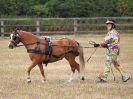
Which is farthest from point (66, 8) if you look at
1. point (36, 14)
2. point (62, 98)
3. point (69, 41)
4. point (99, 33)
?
point (62, 98)

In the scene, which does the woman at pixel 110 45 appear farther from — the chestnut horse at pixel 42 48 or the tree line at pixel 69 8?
the tree line at pixel 69 8

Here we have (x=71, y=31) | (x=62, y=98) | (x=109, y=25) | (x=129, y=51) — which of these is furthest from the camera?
(x=71, y=31)

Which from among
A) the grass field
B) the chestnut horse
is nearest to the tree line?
the grass field

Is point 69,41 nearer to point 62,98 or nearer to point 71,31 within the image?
point 62,98

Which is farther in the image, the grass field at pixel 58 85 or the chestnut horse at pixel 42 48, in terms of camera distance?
the chestnut horse at pixel 42 48

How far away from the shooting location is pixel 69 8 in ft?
155

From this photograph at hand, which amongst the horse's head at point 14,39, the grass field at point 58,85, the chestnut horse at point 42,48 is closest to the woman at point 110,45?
the grass field at point 58,85

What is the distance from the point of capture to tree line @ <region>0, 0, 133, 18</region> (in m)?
46.8

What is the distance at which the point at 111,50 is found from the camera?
546 inches

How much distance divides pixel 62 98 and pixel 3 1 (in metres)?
35.8

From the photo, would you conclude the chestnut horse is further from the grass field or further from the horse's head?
the grass field

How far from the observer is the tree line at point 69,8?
1844 inches

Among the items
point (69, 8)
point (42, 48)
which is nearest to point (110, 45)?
point (42, 48)

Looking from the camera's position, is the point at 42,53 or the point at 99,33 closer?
the point at 42,53
